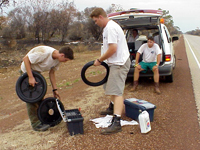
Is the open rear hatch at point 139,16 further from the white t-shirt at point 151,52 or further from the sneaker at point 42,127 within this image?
the sneaker at point 42,127

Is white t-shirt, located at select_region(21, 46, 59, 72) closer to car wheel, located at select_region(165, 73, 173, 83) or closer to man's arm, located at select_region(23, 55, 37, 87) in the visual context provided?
man's arm, located at select_region(23, 55, 37, 87)

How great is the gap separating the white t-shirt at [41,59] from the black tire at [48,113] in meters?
0.61

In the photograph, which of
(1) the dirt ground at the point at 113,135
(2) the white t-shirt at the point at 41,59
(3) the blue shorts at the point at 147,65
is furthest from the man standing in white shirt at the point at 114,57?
(3) the blue shorts at the point at 147,65

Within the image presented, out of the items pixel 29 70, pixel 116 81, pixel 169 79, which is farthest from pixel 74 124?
pixel 169 79

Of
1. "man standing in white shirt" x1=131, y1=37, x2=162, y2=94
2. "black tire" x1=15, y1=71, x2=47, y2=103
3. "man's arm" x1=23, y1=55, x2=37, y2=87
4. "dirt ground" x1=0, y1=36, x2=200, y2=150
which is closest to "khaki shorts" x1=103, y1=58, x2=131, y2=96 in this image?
"dirt ground" x1=0, y1=36, x2=200, y2=150

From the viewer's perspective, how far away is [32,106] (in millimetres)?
4121

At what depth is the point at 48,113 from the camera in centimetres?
425

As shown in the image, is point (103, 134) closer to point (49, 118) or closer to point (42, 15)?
point (49, 118)

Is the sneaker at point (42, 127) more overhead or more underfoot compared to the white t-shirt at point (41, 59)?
more underfoot

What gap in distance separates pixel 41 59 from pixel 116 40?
4.33ft

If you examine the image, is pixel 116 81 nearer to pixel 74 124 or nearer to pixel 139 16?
pixel 74 124

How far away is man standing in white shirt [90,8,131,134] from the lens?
367 cm

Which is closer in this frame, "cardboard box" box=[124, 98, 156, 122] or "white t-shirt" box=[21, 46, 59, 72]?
"white t-shirt" box=[21, 46, 59, 72]

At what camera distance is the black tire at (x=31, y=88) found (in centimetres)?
394
